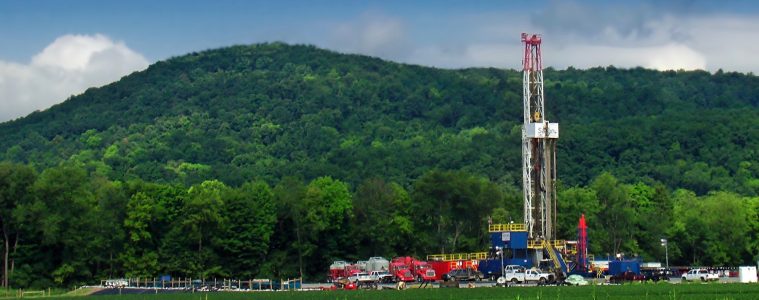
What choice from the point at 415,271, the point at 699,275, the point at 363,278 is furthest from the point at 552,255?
the point at 363,278

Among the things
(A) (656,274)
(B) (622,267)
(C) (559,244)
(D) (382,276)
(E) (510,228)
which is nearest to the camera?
(A) (656,274)

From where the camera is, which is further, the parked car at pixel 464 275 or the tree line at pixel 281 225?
the tree line at pixel 281 225

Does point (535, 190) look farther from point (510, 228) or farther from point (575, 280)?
point (575, 280)

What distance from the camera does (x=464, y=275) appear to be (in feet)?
361

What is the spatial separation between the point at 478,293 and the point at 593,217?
6920 centimetres

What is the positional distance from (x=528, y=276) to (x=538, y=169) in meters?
18.3

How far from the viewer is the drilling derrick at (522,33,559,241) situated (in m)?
116

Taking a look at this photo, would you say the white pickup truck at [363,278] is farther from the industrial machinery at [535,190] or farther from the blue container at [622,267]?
the blue container at [622,267]

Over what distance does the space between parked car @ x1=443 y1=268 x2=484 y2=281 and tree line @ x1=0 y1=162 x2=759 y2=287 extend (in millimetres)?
24886

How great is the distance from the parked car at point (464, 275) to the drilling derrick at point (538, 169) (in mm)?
7033

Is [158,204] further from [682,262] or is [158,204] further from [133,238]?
[682,262]

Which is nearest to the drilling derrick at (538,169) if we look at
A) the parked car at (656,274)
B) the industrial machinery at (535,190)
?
the industrial machinery at (535,190)

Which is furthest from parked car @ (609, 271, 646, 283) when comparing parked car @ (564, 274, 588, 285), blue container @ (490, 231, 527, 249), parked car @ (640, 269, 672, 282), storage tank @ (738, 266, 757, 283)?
blue container @ (490, 231, 527, 249)

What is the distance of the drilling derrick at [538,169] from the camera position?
381 feet
